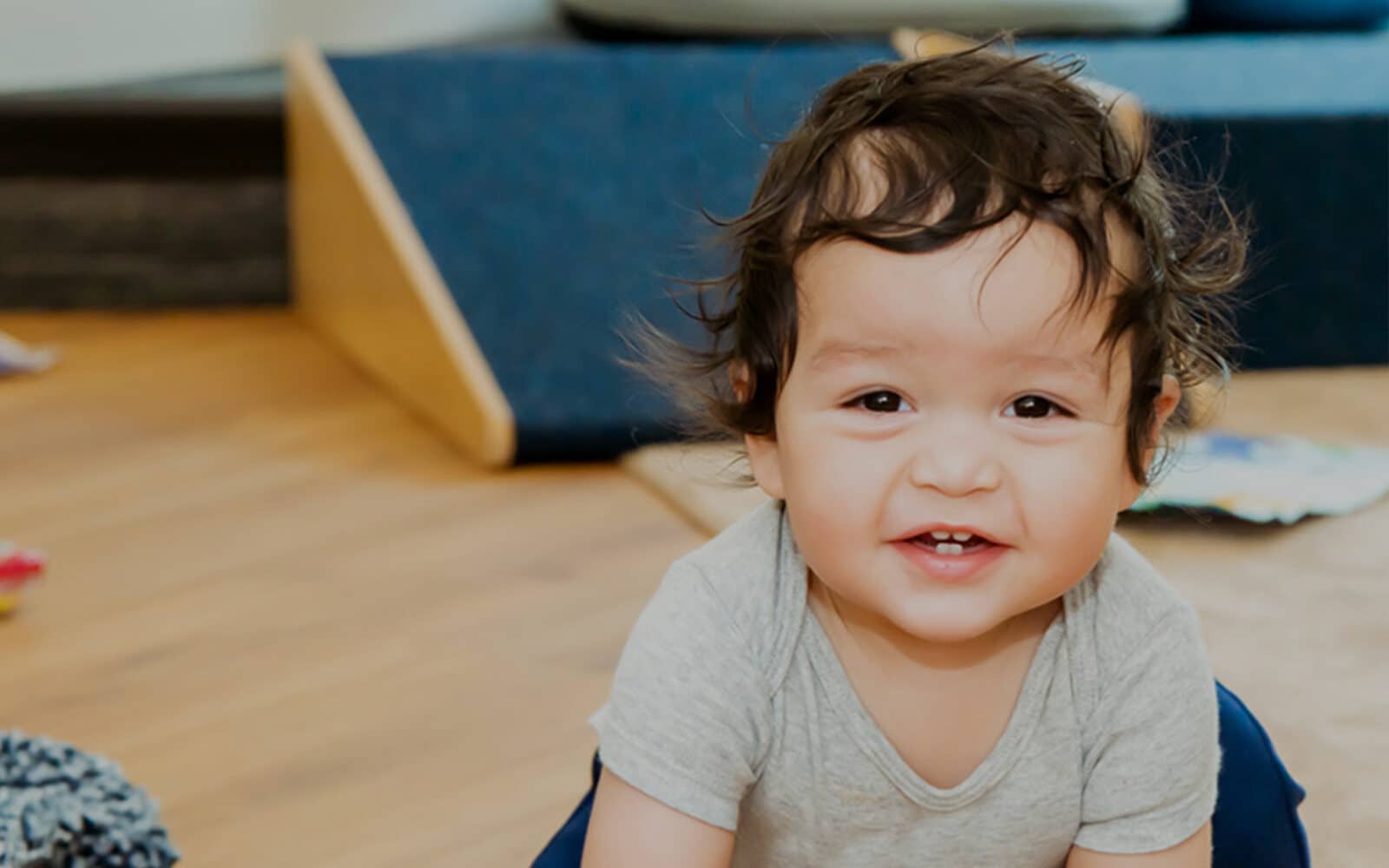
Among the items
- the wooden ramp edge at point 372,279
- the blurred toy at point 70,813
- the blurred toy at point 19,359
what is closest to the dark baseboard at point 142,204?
the wooden ramp edge at point 372,279

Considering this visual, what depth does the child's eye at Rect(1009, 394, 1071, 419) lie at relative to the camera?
0.77 metres

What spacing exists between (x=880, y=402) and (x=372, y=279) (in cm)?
128

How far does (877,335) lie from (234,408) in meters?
1.30

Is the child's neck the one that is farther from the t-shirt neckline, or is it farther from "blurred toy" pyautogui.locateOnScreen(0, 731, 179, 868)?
"blurred toy" pyautogui.locateOnScreen(0, 731, 179, 868)

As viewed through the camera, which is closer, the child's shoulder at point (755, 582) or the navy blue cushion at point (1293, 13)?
the child's shoulder at point (755, 582)

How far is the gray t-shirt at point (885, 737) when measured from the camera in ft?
2.70

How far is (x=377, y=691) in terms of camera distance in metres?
1.28

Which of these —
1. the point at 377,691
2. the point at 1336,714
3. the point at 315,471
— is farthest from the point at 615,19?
the point at 1336,714

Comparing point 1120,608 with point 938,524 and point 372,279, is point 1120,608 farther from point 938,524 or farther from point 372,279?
point 372,279

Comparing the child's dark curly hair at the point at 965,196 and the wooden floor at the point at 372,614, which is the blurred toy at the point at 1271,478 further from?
the child's dark curly hair at the point at 965,196

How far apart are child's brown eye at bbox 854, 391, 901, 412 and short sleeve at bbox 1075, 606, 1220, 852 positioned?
0.17 m

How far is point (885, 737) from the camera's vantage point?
2.75ft

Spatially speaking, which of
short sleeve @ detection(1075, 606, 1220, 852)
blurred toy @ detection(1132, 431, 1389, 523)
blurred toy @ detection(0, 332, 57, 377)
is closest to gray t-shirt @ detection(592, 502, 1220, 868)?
short sleeve @ detection(1075, 606, 1220, 852)

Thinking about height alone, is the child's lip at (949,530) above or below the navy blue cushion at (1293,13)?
above
